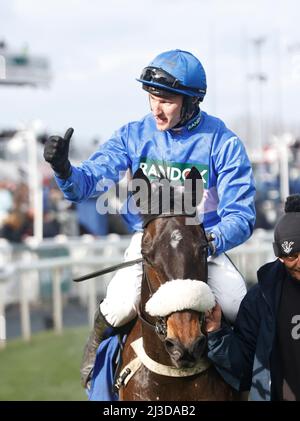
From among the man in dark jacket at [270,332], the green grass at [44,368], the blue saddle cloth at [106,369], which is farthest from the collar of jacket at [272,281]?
the green grass at [44,368]

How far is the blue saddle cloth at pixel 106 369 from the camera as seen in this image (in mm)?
4465

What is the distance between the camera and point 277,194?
18.7 m

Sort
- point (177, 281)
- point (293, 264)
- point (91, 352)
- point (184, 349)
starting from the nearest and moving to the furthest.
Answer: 1. point (184, 349)
2. point (177, 281)
3. point (293, 264)
4. point (91, 352)

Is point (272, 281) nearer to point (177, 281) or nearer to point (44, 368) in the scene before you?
point (177, 281)

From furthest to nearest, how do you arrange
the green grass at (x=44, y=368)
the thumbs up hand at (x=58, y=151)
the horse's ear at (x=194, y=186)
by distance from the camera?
the green grass at (x=44, y=368), the horse's ear at (x=194, y=186), the thumbs up hand at (x=58, y=151)

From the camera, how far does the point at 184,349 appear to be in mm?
3586

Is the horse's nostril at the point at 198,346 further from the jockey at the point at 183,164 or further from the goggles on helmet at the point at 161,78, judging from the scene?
the goggles on helmet at the point at 161,78

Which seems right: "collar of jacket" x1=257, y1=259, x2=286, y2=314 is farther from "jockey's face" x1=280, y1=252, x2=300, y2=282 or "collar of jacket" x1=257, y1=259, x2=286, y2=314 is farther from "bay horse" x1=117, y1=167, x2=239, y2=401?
"bay horse" x1=117, y1=167, x2=239, y2=401

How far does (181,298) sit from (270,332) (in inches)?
21.4

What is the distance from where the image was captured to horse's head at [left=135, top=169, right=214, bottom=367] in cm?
363

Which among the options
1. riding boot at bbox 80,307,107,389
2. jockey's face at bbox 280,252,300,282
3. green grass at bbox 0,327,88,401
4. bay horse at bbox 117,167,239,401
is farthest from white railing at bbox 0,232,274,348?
jockey's face at bbox 280,252,300,282

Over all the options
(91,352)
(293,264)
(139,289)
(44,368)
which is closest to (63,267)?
(44,368)

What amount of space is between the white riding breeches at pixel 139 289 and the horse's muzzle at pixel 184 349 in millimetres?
686
